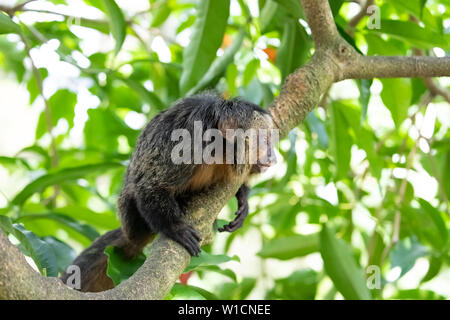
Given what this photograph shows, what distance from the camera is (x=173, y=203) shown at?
2396 millimetres

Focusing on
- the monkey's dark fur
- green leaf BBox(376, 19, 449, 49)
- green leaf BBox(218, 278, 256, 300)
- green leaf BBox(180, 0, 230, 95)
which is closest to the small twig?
green leaf BBox(376, 19, 449, 49)

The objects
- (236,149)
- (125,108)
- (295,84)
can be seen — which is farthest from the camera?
(125,108)

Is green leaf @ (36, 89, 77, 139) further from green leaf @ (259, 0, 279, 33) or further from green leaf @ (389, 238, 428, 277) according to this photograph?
green leaf @ (389, 238, 428, 277)

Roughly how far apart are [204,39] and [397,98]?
101cm

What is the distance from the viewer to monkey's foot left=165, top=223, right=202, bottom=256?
191 centimetres

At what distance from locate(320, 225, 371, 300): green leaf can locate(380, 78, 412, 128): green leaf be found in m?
0.67

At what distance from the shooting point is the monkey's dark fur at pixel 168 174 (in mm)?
2326

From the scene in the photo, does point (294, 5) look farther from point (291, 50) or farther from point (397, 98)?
point (397, 98)

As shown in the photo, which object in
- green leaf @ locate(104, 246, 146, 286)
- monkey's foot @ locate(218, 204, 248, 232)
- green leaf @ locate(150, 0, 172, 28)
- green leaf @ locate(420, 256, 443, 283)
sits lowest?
green leaf @ locate(420, 256, 443, 283)

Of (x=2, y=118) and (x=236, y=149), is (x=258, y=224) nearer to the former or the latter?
(x=236, y=149)

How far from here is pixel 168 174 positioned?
7.88 ft

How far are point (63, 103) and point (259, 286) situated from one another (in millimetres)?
1653

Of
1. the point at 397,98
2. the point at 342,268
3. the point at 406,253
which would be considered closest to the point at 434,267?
the point at 406,253
